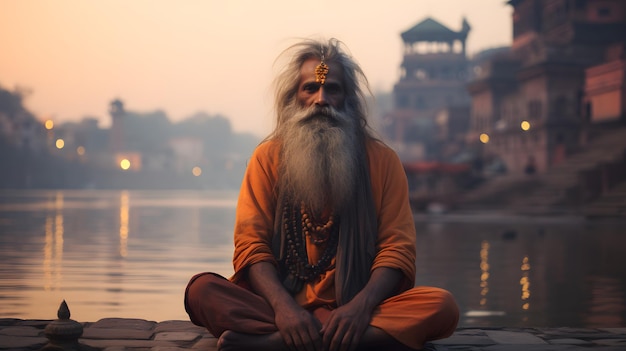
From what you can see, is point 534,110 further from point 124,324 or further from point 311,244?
point 311,244

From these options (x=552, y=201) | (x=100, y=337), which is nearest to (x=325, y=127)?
(x=100, y=337)

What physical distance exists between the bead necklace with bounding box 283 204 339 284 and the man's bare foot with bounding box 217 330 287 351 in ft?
1.34

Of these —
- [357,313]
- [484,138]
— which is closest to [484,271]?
[357,313]

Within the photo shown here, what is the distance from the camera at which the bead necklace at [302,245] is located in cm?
463

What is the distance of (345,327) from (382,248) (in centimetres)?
56

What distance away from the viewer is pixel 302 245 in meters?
A: 4.68

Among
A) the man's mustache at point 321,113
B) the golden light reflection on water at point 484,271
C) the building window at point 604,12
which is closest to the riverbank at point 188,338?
the man's mustache at point 321,113

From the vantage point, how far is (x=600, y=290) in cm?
976

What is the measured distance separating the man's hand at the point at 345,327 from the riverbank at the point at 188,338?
1.87 feet

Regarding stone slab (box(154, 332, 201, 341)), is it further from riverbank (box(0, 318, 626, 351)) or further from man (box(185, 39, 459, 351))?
man (box(185, 39, 459, 351))

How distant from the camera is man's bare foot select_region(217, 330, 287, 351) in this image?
4.33 metres

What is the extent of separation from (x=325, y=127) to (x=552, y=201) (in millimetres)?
28032

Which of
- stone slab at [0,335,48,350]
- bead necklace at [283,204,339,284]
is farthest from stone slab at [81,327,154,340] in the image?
bead necklace at [283,204,339,284]

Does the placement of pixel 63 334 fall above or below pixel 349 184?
below
